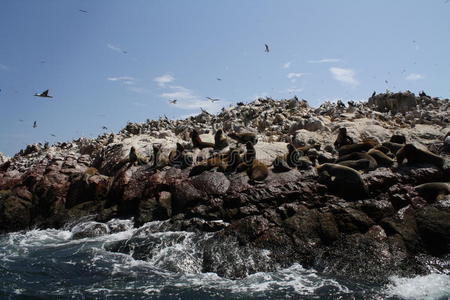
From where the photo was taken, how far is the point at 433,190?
974cm

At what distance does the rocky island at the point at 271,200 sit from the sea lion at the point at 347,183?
3cm

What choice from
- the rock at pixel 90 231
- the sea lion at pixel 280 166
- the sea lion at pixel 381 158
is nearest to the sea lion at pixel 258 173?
the sea lion at pixel 280 166

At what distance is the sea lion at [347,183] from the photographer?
9.93 meters

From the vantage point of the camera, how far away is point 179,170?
1327 cm

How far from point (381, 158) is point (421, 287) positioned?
16.6ft

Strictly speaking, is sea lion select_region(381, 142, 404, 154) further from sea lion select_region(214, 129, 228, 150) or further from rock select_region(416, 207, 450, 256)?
sea lion select_region(214, 129, 228, 150)

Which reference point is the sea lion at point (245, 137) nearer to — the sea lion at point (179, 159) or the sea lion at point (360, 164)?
the sea lion at point (179, 159)

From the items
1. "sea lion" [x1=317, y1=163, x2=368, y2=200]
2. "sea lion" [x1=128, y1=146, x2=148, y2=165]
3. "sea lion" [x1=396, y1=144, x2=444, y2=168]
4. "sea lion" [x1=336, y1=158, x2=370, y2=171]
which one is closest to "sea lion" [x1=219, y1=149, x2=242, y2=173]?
"sea lion" [x1=317, y1=163, x2=368, y2=200]

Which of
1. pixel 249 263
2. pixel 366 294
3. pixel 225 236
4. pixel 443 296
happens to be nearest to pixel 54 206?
pixel 225 236

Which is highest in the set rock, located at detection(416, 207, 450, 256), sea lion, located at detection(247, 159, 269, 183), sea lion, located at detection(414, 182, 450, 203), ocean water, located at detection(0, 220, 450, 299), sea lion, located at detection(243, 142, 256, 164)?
sea lion, located at detection(243, 142, 256, 164)

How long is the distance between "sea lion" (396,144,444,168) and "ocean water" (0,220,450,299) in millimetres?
4460

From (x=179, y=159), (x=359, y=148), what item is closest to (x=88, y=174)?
(x=179, y=159)

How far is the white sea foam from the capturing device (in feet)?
22.6

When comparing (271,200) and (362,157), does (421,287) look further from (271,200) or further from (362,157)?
(362,157)
